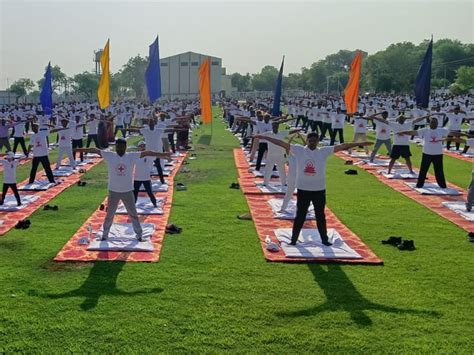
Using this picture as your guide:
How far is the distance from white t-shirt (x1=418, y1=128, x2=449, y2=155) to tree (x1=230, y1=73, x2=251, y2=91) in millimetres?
102309

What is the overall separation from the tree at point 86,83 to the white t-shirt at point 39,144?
55.7 meters

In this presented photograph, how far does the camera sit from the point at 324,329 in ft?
19.0

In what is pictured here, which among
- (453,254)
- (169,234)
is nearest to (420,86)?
(453,254)

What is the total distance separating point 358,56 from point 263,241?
9668mm

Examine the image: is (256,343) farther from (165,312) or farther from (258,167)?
(258,167)

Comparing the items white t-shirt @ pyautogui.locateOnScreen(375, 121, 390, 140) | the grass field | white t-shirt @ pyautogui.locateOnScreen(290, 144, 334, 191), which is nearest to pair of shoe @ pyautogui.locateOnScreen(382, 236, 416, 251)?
the grass field

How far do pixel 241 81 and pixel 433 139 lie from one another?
10508 cm

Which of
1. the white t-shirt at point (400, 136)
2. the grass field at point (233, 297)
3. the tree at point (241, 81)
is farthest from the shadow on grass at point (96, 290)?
the tree at point (241, 81)

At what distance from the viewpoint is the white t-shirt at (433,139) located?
42.5ft

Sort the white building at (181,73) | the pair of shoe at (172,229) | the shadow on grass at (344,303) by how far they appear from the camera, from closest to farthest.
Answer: the shadow on grass at (344,303), the pair of shoe at (172,229), the white building at (181,73)

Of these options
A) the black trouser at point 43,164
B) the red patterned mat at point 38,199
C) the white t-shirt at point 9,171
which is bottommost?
A: the red patterned mat at point 38,199

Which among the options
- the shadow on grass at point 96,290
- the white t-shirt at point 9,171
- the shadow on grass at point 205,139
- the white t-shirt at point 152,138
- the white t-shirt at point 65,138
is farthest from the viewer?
the shadow on grass at point 205,139

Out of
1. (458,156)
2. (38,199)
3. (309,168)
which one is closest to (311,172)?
(309,168)

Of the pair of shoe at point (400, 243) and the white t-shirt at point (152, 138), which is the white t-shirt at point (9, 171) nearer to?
the white t-shirt at point (152, 138)
